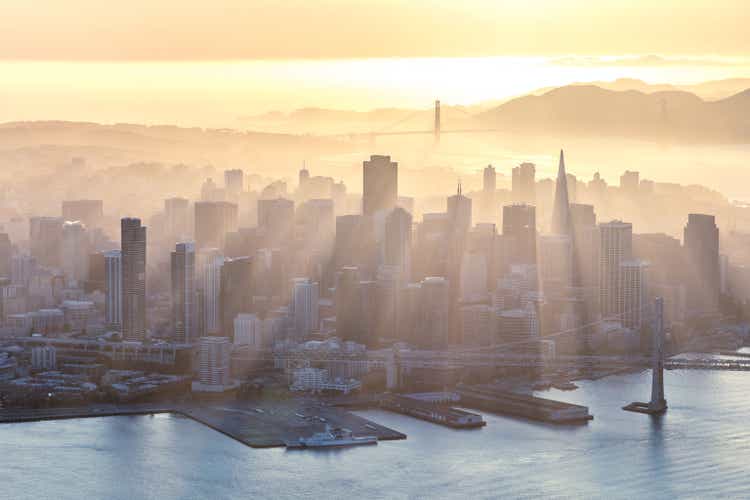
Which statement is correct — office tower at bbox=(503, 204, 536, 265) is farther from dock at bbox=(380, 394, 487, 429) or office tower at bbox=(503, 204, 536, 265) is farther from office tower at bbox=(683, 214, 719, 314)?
dock at bbox=(380, 394, 487, 429)

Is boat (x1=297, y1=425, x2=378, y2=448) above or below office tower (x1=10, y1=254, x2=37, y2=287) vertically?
below

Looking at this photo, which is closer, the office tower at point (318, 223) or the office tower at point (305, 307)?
the office tower at point (305, 307)

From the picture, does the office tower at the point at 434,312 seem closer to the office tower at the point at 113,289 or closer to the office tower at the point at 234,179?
the office tower at the point at 113,289

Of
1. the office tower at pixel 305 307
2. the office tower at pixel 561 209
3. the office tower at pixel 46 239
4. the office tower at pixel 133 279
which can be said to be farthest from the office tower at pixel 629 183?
the office tower at pixel 46 239

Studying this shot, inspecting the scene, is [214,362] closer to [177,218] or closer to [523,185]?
[177,218]

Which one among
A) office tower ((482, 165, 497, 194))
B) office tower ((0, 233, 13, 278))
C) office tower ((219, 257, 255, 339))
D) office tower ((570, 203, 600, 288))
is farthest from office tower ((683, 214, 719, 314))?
office tower ((0, 233, 13, 278))

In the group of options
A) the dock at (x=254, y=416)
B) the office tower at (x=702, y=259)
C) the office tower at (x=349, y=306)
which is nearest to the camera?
the dock at (x=254, y=416)

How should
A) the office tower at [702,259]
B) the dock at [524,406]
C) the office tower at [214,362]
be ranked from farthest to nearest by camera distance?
the office tower at [702,259] → the office tower at [214,362] → the dock at [524,406]
